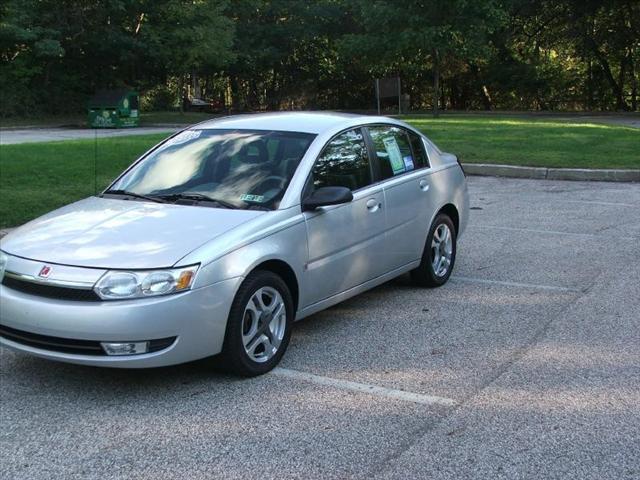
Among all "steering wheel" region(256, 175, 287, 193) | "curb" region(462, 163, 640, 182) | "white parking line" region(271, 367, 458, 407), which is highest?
"steering wheel" region(256, 175, 287, 193)

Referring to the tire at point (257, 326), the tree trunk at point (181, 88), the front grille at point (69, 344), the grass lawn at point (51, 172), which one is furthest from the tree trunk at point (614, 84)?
the front grille at point (69, 344)

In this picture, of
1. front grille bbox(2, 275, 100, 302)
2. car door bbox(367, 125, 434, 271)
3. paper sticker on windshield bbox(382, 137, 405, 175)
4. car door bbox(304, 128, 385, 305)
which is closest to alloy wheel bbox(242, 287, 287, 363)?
car door bbox(304, 128, 385, 305)

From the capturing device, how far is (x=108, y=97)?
97.6ft

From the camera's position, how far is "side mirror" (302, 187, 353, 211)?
4.84 m

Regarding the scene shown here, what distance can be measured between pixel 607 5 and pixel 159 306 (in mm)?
34702

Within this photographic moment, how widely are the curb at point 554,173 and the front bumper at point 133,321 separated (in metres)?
10.2

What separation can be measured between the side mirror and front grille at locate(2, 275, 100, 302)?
1.54m

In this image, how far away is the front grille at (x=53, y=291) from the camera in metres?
3.94

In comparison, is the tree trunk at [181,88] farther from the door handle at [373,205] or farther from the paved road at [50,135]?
the door handle at [373,205]

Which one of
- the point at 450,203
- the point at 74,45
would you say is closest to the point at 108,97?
the point at 74,45

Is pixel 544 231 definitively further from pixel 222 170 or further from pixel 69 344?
pixel 69 344

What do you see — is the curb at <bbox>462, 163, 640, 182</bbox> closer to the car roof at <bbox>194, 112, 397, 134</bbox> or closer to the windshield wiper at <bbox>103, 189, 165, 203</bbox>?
the car roof at <bbox>194, 112, 397, 134</bbox>

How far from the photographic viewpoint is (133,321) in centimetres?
388

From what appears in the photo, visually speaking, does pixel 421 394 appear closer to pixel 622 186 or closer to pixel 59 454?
pixel 59 454
